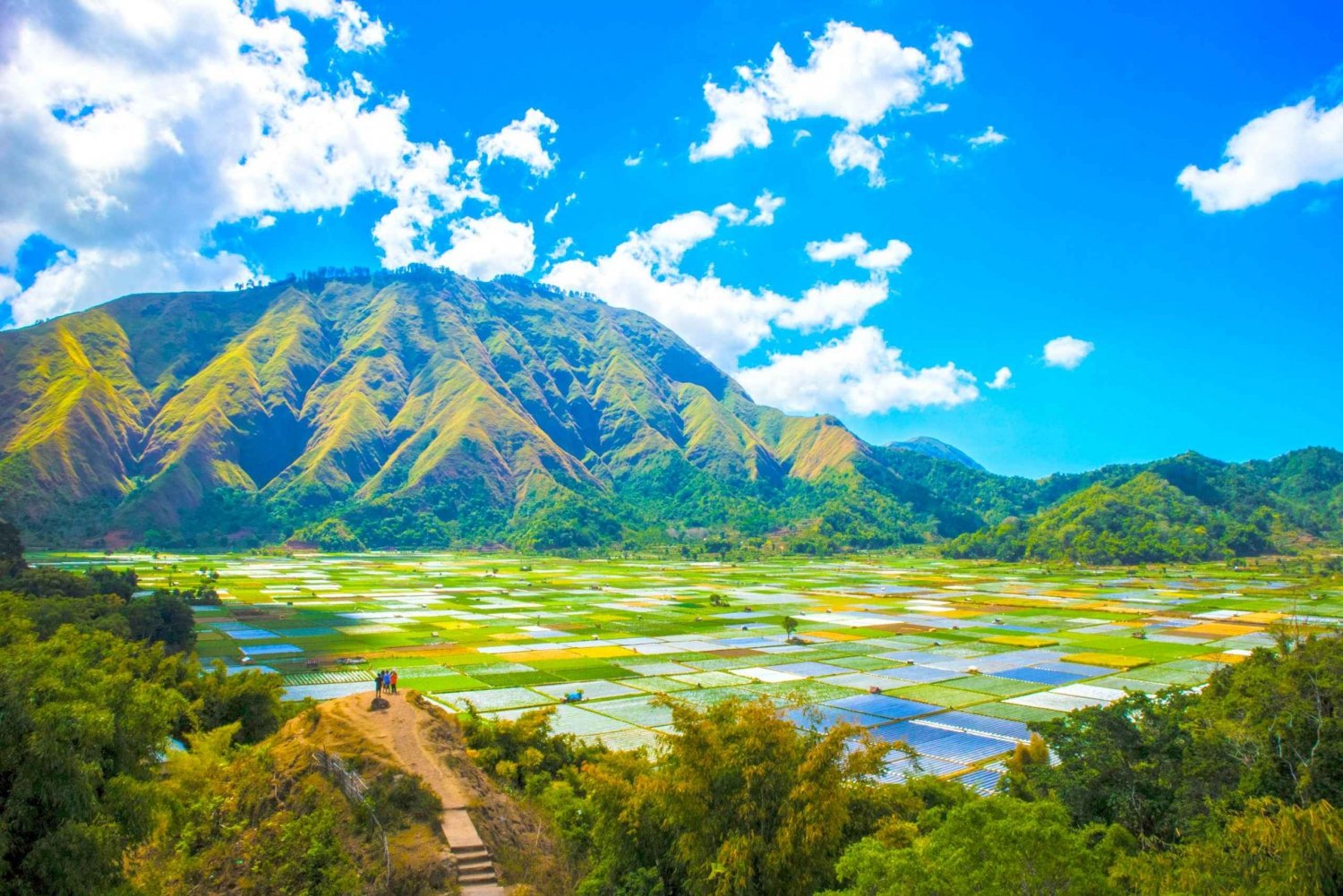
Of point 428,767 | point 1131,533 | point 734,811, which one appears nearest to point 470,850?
point 428,767

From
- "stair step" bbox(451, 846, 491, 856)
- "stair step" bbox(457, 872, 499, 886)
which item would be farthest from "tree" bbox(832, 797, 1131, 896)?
"stair step" bbox(451, 846, 491, 856)

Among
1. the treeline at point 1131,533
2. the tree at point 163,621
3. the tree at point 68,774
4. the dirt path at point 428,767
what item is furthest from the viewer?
the treeline at point 1131,533

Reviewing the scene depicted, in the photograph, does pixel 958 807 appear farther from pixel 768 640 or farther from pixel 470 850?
pixel 768 640

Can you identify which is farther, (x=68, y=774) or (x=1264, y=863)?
(x=68, y=774)

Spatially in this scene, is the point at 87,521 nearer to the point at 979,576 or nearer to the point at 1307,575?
the point at 979,576

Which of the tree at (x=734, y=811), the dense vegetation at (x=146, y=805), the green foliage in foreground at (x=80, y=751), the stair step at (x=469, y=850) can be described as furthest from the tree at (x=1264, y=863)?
the green foliage in foreground at (x=80, y=751)

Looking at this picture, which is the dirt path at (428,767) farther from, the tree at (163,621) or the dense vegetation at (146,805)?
the tree at (163,621)

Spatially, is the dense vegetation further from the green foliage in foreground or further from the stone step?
the stone step
